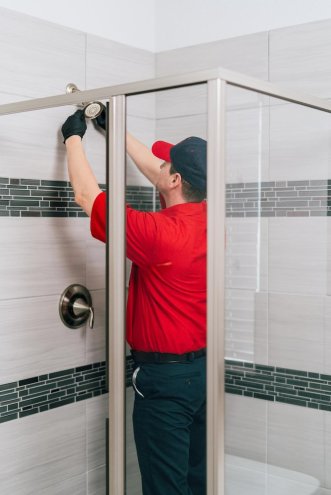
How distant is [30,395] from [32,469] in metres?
0.20

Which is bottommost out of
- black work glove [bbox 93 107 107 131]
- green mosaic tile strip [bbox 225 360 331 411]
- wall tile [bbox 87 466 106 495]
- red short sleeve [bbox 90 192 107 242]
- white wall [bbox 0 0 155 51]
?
wall tile [bbox 87 466 106 495]

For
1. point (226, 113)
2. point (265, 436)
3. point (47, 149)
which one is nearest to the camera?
point (226, 113)

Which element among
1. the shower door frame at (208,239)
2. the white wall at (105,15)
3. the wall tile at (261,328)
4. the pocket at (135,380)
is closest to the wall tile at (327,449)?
the wall tile at (261,328)

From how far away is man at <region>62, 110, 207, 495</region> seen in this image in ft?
4.42

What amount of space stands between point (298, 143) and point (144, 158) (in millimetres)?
360

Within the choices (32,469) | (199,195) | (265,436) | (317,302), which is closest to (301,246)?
(317,302)

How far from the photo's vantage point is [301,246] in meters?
1.50

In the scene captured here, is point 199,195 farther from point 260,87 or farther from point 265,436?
point 265,436

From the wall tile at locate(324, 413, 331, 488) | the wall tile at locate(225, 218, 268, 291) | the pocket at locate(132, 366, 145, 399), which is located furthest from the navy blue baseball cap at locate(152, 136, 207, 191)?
the wall tile at locate(324, 413, 331, 488)

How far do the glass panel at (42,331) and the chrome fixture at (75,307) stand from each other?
0.05 ft

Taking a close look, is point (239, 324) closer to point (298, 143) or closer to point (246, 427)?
point (246, 427)

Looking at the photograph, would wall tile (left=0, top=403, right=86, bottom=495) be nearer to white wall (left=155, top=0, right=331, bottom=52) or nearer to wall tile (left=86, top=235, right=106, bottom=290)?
wall tile (left=86, top=235, right=106, bottom=290)

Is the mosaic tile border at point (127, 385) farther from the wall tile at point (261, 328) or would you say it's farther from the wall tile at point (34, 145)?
the wall tile at point (34, 145)

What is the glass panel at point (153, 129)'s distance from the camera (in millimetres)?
1326
